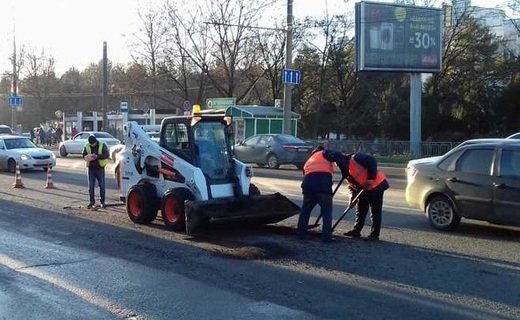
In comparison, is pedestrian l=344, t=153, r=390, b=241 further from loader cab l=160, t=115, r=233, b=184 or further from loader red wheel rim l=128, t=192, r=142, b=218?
loader red wheel rim l=128, t=192, r=142, b=218

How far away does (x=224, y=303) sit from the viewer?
6508 mm

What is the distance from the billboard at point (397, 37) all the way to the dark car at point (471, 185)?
23461 millimetres

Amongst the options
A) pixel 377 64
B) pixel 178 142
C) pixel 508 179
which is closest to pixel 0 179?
pixel 178 142

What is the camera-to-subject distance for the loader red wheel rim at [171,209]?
421 inches

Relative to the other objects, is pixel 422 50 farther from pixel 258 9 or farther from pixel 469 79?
pixel 258 9

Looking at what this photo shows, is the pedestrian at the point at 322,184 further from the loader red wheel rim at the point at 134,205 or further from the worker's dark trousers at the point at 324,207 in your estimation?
the loader red wheel rim at the point at 134,205

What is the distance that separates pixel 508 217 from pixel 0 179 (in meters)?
16.9

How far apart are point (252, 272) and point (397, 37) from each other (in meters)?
28.6

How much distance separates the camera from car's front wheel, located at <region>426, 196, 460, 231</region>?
417 inches

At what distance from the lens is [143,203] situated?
1130 centimetres

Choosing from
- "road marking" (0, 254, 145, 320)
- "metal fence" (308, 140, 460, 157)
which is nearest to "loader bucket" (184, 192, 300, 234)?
"road marking" (0, 254, 145, 320)

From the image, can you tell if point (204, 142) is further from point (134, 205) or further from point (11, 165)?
point (11, 165)

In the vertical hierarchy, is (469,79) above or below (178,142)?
above

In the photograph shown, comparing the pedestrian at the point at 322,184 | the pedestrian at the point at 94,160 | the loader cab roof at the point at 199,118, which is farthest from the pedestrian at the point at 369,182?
the pedestrian at the point at 94,160
